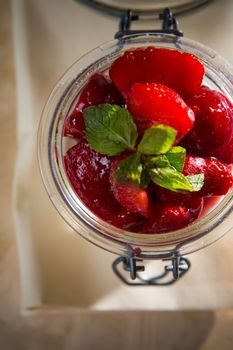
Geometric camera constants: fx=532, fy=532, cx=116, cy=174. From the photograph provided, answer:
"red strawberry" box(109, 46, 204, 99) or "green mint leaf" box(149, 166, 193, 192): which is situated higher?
"red strawberry" box(109, 46, 204, 99)

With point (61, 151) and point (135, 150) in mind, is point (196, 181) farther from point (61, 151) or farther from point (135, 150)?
point (61, 151)

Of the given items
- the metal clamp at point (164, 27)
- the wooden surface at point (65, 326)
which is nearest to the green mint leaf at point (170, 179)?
the metal clamp at point (164, 27)

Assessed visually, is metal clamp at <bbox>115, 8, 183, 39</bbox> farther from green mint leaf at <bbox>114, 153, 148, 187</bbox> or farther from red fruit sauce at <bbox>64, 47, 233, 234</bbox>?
green mint leaf at <bbox>114, 153, 148, 187</bbox>

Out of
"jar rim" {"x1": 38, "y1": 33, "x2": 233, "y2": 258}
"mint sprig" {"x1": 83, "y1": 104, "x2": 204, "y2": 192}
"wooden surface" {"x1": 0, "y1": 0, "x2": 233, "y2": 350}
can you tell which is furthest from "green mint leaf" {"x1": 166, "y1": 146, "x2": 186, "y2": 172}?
"wooden surface" {"x1": 0, "y1": 0, "x2": 233, "y2": 350}

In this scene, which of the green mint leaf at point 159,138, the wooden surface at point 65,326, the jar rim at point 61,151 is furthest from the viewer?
the wooden surface at point 65,326

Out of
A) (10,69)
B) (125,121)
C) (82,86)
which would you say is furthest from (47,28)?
(125,121)

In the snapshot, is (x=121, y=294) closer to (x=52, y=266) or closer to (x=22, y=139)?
(x=52, y=266)

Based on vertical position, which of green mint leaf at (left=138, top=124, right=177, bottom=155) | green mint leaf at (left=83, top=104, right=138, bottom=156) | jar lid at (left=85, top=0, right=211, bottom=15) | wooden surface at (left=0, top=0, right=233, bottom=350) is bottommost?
wooden surface at (left=0, top=0, right=233, bottom=350)

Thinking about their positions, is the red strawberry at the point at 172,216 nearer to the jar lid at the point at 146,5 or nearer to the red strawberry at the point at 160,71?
the red strawberry at the point at 160,71
